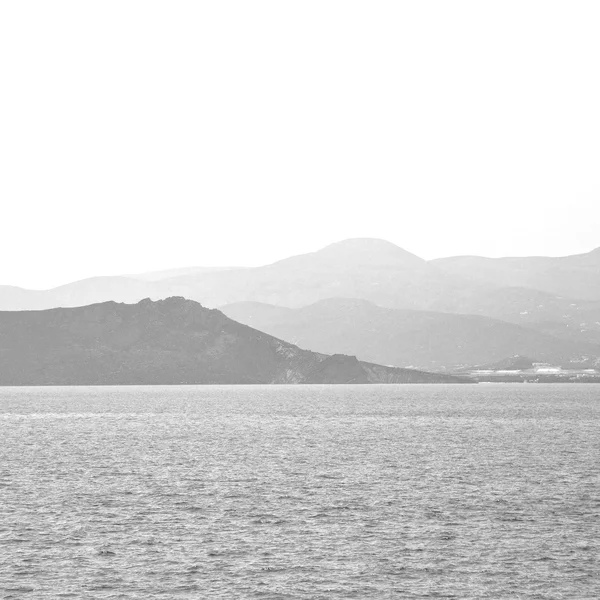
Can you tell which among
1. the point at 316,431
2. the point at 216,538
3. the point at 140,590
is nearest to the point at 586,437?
the point at 316,431

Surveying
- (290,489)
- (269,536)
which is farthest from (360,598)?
(290,489)

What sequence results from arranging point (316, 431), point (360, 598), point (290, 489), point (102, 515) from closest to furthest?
point (360, 598)
point (102, 515)
point (290, 489)
point (316, 431)

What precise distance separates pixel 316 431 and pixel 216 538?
9964cm

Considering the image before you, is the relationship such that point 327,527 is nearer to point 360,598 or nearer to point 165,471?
point 360,598

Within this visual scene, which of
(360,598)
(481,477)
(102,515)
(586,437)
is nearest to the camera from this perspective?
(360,598)

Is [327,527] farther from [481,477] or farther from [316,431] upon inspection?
[316,431]

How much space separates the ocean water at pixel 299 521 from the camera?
52.0 meters

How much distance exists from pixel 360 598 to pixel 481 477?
4888 centimetres

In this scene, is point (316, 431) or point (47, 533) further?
point (316, 431)

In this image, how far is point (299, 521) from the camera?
228ft

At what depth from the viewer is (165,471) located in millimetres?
99062

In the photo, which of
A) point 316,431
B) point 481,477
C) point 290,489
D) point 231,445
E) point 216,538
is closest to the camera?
point 216,538

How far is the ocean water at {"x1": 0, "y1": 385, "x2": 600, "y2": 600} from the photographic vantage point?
52031 mm

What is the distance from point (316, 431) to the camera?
533ft
